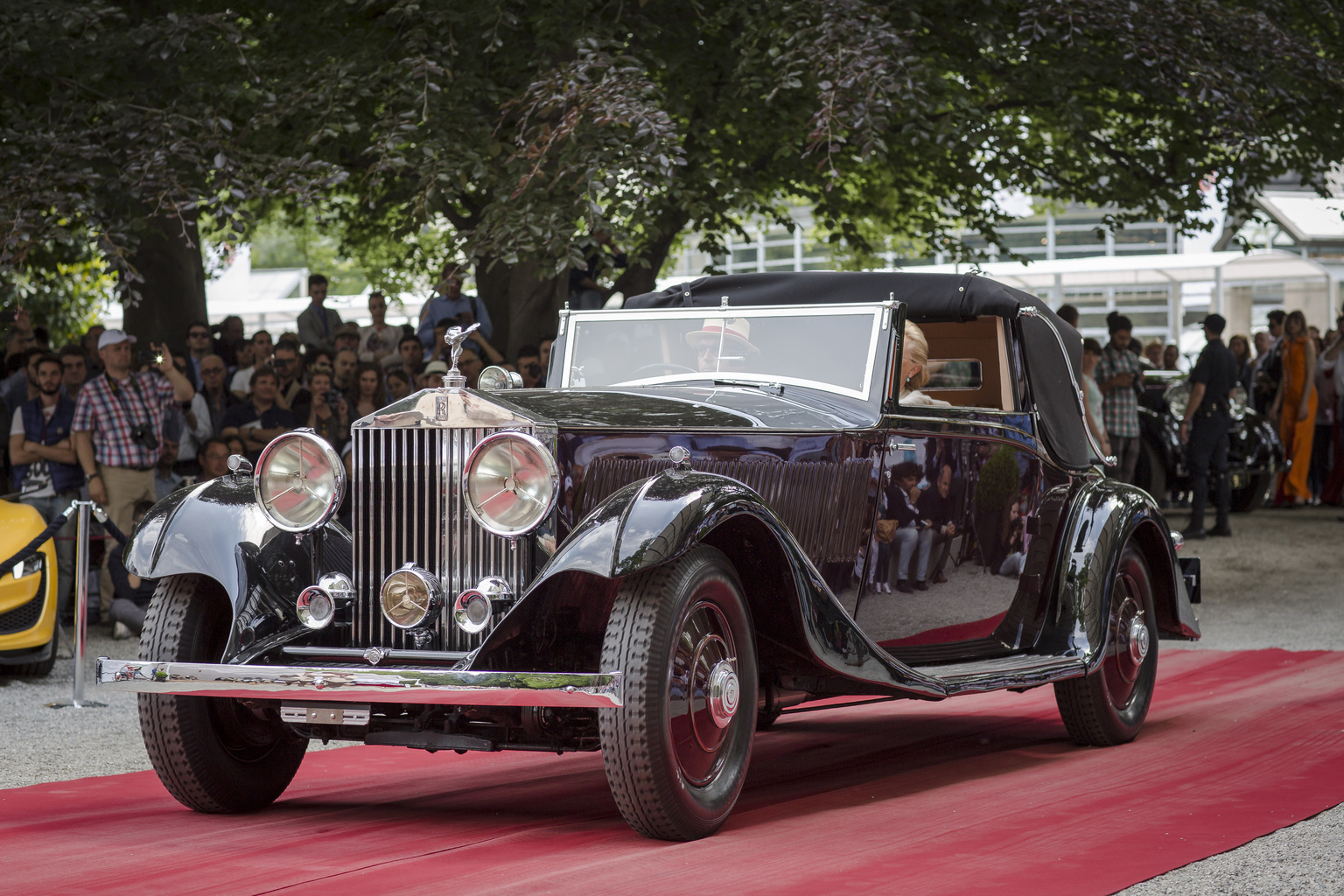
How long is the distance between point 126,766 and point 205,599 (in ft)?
5.08

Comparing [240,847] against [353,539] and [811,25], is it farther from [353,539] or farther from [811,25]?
[811,25]

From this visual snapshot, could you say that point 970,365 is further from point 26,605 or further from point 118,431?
point 118,431

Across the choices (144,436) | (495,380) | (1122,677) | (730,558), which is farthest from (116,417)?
(1122,677)

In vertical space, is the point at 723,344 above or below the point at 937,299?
below

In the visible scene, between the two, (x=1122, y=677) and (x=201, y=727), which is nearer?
(x=201, y=727)

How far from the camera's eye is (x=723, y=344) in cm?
609

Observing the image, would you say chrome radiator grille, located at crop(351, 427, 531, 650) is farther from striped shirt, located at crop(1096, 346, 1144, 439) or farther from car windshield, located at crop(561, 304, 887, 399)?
striped shirt, located at crop(1096, 346, 1144, 439)

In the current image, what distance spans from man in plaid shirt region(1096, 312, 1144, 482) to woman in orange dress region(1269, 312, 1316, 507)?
300 centimetres

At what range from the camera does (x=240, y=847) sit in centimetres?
451

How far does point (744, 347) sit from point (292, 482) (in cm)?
185

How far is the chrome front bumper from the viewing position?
4277 mm

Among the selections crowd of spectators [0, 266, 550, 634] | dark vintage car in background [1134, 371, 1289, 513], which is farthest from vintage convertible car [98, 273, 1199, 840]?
dark vintage car in background [1134, 371, 1289, 513]

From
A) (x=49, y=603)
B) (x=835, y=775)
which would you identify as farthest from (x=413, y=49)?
(x=835, y=775)

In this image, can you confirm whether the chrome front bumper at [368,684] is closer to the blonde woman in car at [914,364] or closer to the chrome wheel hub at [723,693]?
the chrome wheel hub at [723,693]
